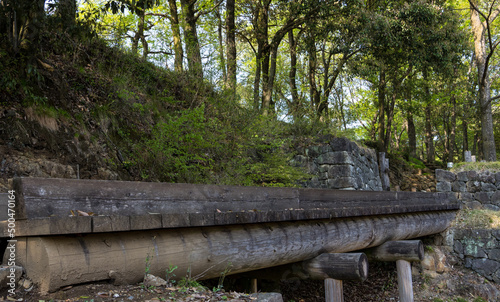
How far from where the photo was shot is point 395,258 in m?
5.93

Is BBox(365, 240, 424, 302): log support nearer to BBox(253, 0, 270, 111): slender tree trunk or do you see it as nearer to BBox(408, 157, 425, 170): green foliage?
BBox(253, 0, 270, 111): slender tree trunk

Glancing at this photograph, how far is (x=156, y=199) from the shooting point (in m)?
3.12

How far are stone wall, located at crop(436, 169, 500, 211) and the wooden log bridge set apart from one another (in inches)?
314

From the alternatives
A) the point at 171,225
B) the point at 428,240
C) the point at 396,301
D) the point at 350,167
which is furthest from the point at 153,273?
the point at 350,167

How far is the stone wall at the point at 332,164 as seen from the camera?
37.1 ft

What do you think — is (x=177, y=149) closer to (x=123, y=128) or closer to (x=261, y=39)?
(x=123, y=128)

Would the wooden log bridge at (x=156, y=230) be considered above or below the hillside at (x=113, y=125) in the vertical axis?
below

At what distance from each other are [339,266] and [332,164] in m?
7.38

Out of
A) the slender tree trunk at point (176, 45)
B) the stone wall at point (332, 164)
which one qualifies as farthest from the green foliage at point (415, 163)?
the slender tree trunk at point (176, 45)

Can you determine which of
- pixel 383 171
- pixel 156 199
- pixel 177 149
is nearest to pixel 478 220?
pixel 383 171

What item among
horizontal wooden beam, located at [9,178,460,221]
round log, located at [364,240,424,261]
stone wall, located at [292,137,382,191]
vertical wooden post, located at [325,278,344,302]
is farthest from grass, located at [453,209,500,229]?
vertical wooden post, located at [325,278,344,302]

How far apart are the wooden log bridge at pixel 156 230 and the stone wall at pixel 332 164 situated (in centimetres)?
639

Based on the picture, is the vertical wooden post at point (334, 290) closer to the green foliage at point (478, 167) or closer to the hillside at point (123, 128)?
the hillside at point (123, 128)

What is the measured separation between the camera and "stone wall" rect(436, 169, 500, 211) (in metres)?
11.2
